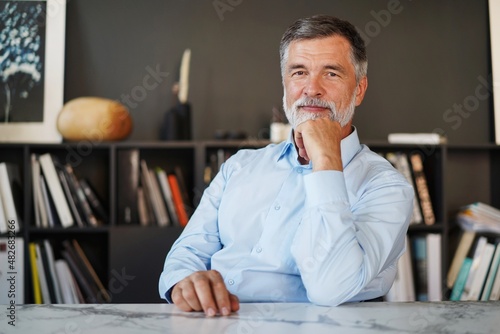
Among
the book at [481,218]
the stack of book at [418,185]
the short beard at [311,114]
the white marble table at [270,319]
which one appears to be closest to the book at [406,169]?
the stack of book at [418,185]

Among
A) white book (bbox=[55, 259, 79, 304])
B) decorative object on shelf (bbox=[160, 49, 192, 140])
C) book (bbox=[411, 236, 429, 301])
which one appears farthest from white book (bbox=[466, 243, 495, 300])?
white book (bbox=[55, 259, 79, 304])

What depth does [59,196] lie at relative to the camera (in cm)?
306

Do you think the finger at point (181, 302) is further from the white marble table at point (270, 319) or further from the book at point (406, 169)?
the book at point (406, 169)

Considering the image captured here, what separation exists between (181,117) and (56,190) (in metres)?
0.69

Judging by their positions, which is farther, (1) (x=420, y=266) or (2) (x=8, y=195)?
(1) (x=420, y=266)

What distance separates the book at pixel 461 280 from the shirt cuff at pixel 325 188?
77.9 inches

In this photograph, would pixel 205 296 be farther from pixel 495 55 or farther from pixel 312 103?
pixel 495 55

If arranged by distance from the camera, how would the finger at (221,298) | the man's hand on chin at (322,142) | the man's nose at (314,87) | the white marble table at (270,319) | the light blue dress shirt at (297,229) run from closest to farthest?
1. the white marble table at (270,319)
2. the finger at (221,298)
3. the light blue dress shirt at (297,229)
4. the man's hand on chin at (322,142)
5. the man's nose at (314,87)

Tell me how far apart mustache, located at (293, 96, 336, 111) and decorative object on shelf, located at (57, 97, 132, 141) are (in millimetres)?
1528

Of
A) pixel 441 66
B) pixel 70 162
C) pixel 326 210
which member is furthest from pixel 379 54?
pixel 326 210

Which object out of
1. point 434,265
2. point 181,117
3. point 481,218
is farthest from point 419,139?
point 181,117

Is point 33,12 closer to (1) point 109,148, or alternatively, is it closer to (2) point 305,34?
(1) point 109,148

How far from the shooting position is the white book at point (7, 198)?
302 cm

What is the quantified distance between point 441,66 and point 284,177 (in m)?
2.02
